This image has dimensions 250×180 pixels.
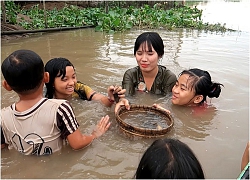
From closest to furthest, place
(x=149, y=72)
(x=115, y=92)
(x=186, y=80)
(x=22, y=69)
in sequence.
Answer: (x=22, y=69), (x=115, y=92), (x=186, y=80), (x=149, y=72)

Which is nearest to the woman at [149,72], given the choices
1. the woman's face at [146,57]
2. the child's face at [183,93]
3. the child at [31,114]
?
the woman's face at [146,57]

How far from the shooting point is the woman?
338 centimetres

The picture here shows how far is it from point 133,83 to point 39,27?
574 centimetres

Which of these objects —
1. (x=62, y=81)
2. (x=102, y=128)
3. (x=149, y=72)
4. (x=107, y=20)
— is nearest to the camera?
(x=102, y=128)

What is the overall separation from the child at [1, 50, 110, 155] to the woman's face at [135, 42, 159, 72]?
57.3 inches

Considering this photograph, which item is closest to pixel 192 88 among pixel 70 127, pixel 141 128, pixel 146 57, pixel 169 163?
pixel 146 57

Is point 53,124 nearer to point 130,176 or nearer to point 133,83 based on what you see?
point 130,176

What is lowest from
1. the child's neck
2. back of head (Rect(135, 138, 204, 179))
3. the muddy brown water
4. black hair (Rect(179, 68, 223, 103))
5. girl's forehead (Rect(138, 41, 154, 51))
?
the muddy brown water

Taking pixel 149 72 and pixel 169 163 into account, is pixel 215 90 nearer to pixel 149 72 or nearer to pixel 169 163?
pixel 149 72

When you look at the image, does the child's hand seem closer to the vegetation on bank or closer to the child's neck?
the child's neck

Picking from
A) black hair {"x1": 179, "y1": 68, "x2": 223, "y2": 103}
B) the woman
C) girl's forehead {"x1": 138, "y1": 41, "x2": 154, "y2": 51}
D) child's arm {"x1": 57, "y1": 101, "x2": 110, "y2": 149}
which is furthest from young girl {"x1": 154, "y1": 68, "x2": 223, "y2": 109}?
child's arm {"x1": 57, "y1": 101, "x2": 110, "y2": 149}

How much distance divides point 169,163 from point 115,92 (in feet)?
6.91

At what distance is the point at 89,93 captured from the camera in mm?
3547

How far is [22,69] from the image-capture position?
6.47ft
